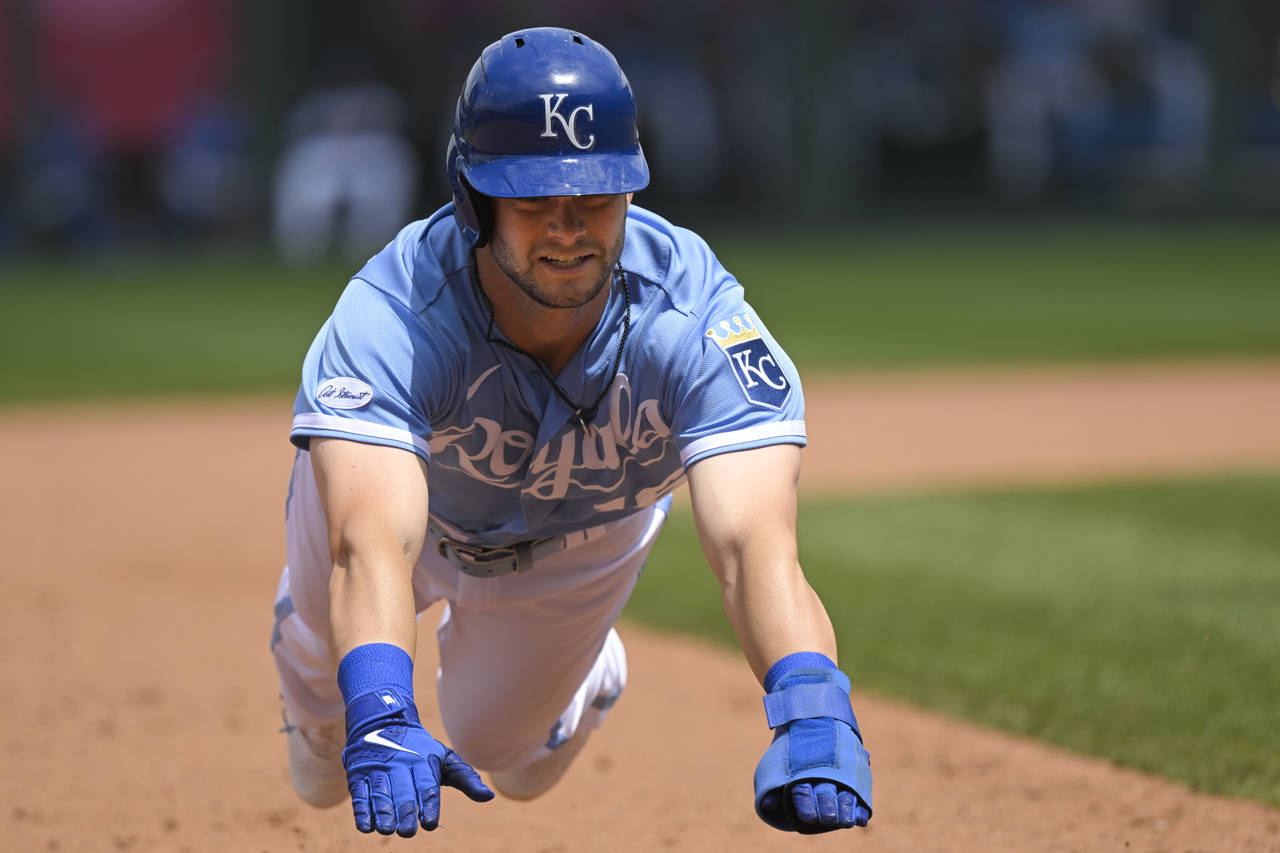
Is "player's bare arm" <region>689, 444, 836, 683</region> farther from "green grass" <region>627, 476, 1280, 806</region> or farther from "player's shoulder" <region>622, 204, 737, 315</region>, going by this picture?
"green grass" <region>627, 476, 1280, 806</region>

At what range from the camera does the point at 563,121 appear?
304 centimetres

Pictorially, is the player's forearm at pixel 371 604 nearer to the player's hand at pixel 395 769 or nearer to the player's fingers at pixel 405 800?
the player's hand at pixel 395 769

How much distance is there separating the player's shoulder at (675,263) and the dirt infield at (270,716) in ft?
4.98

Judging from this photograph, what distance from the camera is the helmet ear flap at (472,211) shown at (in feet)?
10.3

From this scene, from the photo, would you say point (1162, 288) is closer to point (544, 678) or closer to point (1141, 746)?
point (1141, 746)

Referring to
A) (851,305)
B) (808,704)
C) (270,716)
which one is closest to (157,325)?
(851,305)

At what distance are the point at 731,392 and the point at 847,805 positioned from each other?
0.89m

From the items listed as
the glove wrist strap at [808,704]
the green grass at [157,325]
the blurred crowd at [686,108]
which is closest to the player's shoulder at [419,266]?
the glove wrist strap at [808,704]

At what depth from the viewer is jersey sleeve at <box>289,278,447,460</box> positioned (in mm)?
2959

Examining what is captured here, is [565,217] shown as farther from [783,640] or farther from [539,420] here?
[783,640]

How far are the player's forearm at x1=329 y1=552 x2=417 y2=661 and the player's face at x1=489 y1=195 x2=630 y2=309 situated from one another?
24.9 inches

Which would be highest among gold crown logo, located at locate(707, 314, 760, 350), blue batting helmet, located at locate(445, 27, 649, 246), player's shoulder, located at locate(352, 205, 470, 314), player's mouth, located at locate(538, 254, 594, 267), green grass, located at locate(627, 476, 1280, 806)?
blue batting helmet, located at locate(445, 27, 649, 246)

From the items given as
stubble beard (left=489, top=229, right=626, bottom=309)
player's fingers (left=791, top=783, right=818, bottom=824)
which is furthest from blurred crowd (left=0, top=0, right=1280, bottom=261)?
player's fingers (left=791, top=783, right=818, bottom=824)
